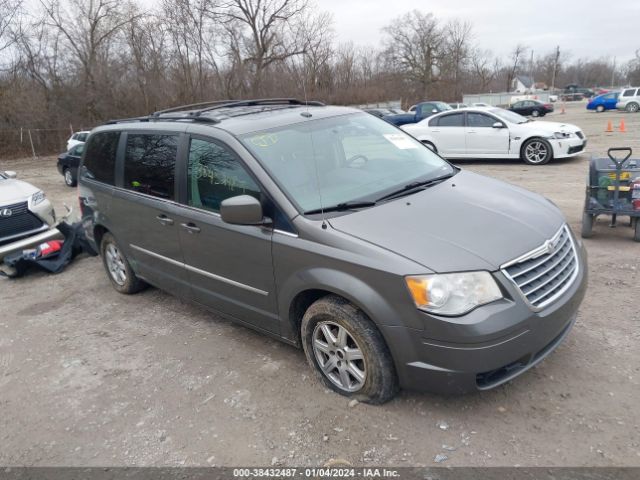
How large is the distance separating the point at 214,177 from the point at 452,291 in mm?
2021

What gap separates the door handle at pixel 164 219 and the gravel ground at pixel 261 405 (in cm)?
103

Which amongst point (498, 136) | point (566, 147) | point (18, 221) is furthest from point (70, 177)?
point (566, 147)

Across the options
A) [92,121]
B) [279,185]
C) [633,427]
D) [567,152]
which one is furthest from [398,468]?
[92,121]

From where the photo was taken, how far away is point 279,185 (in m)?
3.28

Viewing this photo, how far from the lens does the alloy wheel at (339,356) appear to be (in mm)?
3047

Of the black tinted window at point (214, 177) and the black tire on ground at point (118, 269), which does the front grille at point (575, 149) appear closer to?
the black tire on ground at point (118, 269)

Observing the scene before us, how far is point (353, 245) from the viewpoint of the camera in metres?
2.87

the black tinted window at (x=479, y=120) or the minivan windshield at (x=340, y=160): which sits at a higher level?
the minivan windshield at (x=340, y=160)

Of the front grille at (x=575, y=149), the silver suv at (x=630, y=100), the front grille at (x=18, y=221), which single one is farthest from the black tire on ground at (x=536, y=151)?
the silver suv at (x=630, y=100)

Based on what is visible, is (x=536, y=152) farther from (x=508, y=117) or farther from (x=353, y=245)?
(x=353, y=245)

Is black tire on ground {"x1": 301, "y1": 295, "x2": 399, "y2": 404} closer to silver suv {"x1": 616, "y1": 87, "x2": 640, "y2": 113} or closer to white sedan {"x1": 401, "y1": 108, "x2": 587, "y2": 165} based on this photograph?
white sedan {"x1": 401, "y1": 108, "x2": 587, "y2": 165}

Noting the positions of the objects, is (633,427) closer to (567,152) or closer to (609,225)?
(609,225)

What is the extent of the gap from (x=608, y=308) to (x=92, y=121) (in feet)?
108

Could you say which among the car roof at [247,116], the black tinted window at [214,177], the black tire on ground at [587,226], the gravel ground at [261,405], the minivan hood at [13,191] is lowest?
the gravel ground at [261,405]
